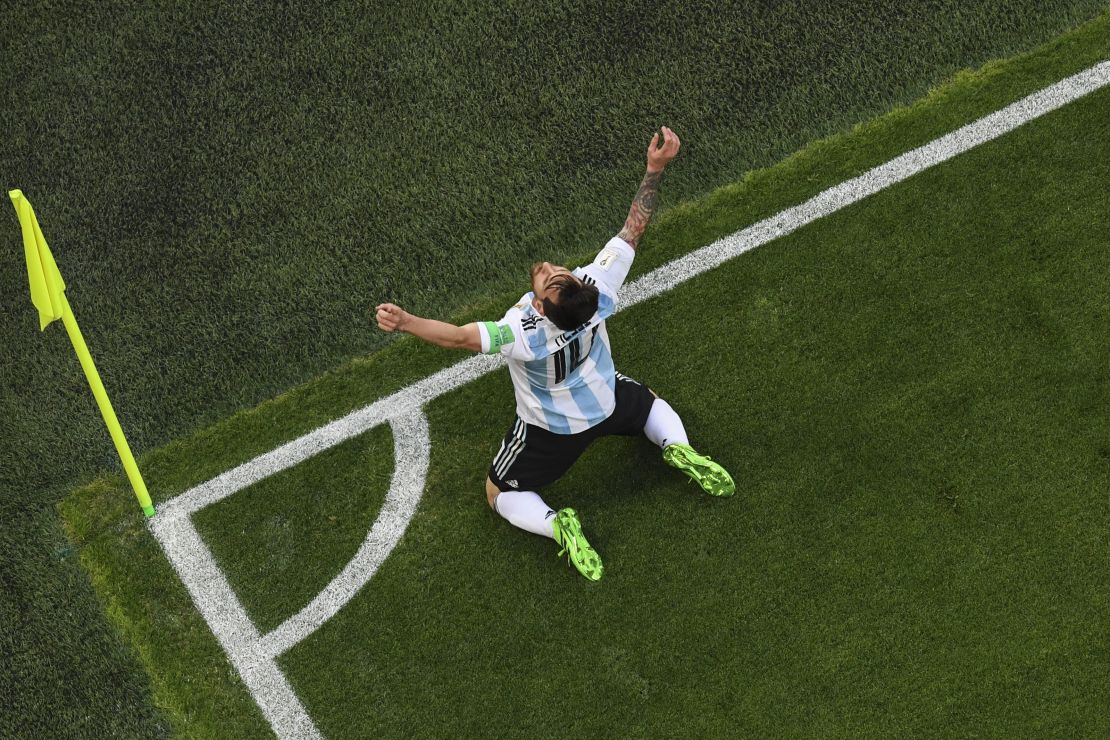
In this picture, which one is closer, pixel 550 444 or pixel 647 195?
pixel 647 195

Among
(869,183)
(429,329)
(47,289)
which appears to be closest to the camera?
(429,329)

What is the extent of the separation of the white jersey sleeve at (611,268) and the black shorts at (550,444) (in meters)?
0.80

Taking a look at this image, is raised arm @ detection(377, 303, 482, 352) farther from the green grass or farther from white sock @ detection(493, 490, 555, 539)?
the green grass

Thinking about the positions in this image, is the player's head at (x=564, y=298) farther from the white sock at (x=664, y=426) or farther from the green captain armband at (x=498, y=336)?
the white sock at (x=664, y=426)

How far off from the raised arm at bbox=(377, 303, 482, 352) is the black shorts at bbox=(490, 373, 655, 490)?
911 mm

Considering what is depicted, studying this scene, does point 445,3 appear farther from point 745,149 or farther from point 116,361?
point 116,361

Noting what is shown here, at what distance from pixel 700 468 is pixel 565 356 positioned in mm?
1176

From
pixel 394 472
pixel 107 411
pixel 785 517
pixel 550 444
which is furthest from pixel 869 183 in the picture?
pixel 107 411

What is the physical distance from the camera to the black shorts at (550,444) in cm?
590

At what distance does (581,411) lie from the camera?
575 centimetres

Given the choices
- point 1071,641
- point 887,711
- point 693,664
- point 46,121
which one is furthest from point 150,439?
point 1071,641

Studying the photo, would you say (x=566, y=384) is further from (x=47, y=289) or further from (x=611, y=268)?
(x=47, y=289)

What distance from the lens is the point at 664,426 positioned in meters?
6.16

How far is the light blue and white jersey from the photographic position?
17.1ft
